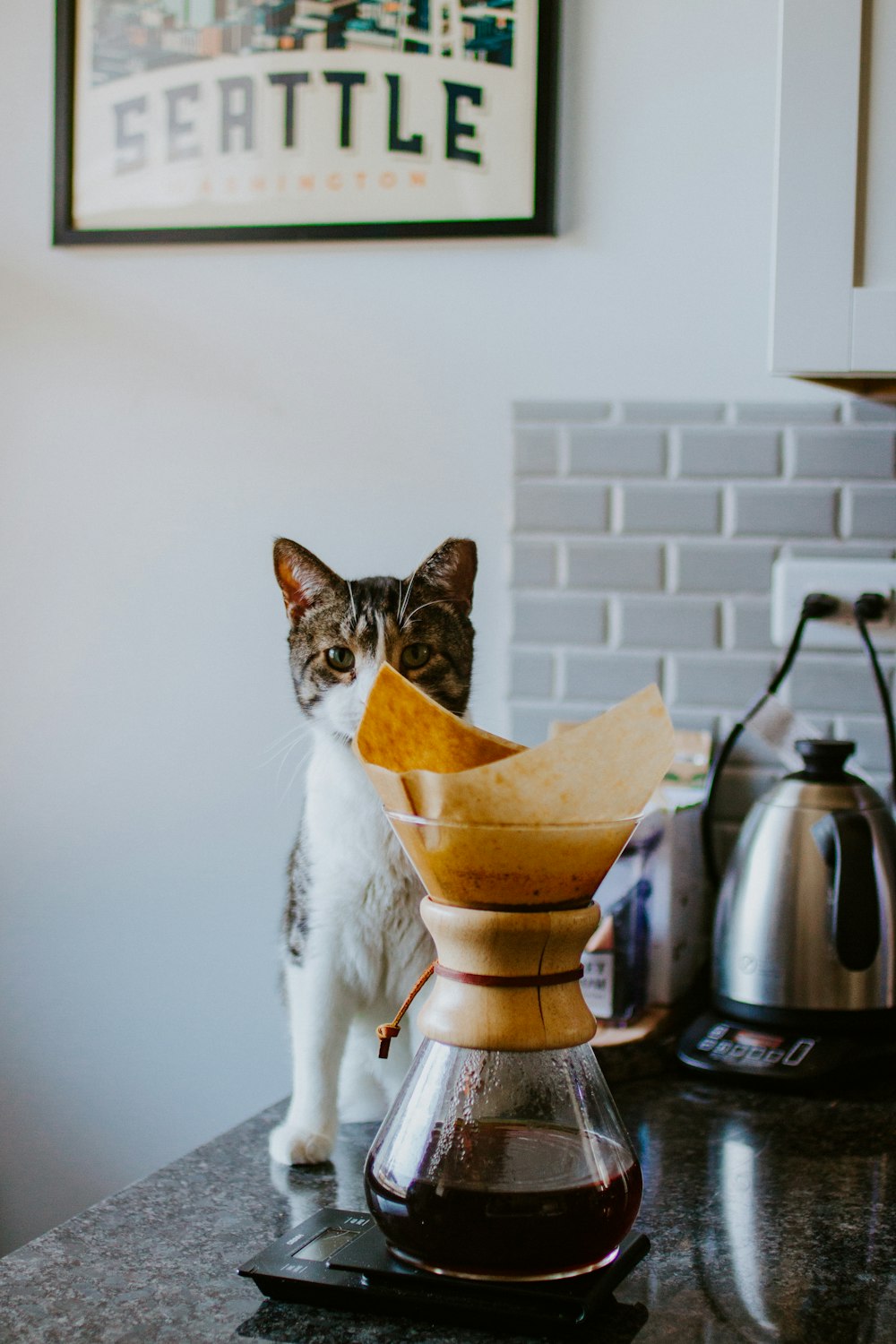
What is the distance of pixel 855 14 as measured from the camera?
3.49 ft

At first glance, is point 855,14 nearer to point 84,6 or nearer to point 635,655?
point 635,655

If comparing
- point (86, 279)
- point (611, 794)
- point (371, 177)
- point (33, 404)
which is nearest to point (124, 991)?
point (33, 404)

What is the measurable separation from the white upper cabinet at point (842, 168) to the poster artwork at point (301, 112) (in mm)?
544

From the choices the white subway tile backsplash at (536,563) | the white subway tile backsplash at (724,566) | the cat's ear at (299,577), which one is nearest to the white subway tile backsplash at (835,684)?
the white subway tile backsplash at (724,566)

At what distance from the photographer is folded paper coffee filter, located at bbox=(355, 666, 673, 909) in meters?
0.64

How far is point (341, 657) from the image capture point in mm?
1053

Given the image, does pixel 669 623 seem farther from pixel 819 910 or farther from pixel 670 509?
pixel 819 910

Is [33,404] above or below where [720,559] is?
above

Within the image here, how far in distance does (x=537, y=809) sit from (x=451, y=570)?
43 centimetres

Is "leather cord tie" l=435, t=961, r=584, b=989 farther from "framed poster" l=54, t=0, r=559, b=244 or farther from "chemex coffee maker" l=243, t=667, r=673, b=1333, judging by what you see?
"framed poster" l=54, t=0, r=559, b=244

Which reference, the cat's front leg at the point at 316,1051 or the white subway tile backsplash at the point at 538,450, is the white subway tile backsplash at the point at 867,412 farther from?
the cat's front leg at the point at 316,1051

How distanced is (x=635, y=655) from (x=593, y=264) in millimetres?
502

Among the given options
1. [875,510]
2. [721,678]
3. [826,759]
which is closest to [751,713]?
[721,678]

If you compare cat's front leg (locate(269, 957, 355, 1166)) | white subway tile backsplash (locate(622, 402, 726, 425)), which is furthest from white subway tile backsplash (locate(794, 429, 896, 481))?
cat's front leg (locate(269, 957, 355, 1166))
